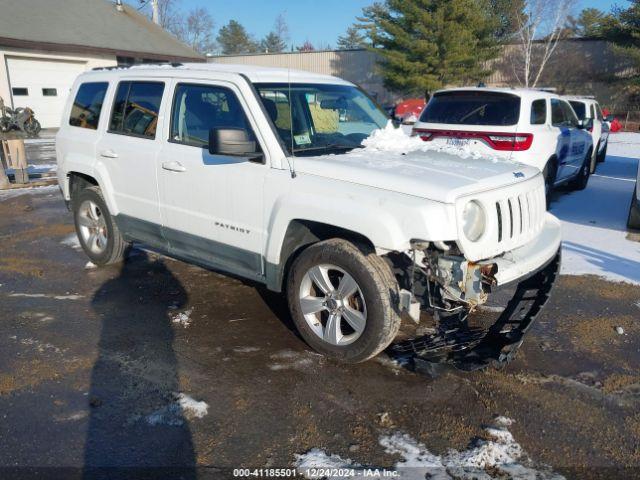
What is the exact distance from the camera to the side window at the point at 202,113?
4281 millimetres

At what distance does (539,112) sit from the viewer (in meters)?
8.43

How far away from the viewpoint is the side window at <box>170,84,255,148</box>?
428 cm

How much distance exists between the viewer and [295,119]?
14.0 feet

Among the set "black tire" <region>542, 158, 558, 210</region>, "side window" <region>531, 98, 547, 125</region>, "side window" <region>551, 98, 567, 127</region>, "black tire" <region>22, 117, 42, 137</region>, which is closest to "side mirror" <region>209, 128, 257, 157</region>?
"side window" <region>531, 98, 547, 125</region>

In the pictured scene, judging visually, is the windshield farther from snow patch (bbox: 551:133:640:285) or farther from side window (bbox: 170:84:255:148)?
snow patch (bbox: 551:133:640:285)

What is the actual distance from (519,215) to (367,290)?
1.20 meters

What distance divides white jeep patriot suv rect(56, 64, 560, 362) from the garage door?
2064cm

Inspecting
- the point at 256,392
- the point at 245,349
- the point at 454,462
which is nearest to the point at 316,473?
the point at 454,462

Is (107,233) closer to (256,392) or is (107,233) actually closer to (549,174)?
(256,392)

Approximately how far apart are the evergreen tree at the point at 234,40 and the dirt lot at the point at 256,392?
80662 mm

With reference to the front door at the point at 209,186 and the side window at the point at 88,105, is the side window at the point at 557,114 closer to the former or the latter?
the front door at the point at 209,186

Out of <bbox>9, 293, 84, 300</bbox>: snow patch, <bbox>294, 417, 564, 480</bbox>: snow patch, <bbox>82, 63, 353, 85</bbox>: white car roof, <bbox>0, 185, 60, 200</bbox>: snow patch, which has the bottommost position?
<bbox>294, 417, 564, 480</bbox>: snow patch

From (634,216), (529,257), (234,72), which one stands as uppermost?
(234,72)

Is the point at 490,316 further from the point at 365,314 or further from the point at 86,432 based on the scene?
the point at 86,432
